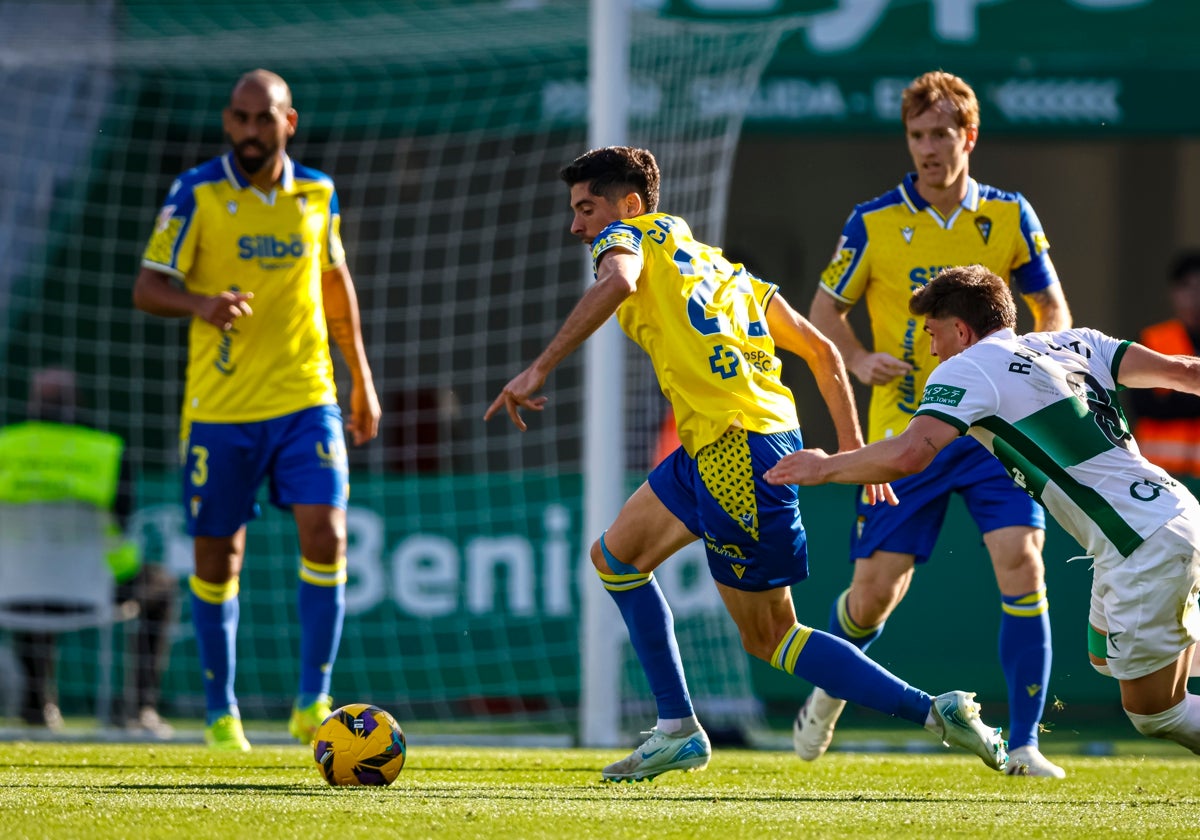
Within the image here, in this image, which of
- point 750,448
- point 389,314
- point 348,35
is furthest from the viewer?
point 389,314

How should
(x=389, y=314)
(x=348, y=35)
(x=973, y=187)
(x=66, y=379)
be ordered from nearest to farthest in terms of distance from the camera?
(x=973, y=187) → (x=66, y=379) → (x=348, y=35) → (x=389, y=314)

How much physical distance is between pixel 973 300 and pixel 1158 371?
0.51m

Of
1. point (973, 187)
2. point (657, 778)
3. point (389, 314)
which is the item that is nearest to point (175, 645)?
point (389, 314)

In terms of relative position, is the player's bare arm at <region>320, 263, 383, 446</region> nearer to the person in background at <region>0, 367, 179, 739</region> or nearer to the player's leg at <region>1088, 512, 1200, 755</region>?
the person in background at <region>0, 367, 179, 739</region>

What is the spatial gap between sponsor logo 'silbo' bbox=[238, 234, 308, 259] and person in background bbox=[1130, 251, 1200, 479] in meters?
5.12

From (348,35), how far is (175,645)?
11.4 feet

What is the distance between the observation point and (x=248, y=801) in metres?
4.57

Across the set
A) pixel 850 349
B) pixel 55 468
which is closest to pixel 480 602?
pixel 55 468

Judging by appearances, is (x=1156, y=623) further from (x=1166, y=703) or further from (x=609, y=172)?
(x=609, y=172)

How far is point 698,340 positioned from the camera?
4984 millimetres

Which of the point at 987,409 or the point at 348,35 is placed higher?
the point at 348,35

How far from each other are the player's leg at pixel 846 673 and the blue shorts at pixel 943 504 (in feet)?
2.68

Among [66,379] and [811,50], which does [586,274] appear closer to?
[811,50]

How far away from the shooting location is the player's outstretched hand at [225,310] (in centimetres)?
593
